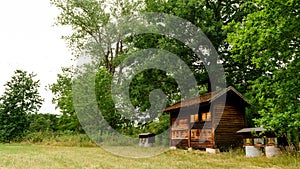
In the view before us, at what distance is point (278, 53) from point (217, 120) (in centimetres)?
780

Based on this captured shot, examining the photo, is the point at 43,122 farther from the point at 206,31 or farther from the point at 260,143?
the point at 260,143

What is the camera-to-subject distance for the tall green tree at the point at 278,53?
1264 centimetres

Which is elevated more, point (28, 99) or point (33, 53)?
point (33, 53)

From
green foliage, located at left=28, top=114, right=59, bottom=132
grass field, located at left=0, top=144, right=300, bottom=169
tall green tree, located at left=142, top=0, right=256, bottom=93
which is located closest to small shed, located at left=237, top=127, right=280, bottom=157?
grass field, located at left=0, top=144, right=300, bottom=169

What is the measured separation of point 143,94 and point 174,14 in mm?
7856

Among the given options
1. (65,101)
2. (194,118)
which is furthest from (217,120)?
(65,101)

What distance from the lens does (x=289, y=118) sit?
471 inches

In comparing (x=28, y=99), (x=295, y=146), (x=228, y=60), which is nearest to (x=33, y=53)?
(x=28, y=99)

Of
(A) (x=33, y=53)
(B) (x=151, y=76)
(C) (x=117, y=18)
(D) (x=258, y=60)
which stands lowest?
(D) (x=258, y=60)

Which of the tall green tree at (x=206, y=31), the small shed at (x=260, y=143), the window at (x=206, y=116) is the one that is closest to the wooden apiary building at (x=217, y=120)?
the window at (x=206, y=116)

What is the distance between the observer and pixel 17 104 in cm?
3391

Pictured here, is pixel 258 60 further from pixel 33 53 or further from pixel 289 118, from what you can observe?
pixel 33 53

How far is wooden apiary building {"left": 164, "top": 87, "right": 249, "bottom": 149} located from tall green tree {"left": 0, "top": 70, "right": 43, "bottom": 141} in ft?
66.4

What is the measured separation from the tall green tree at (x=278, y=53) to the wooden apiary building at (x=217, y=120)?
6.00m
